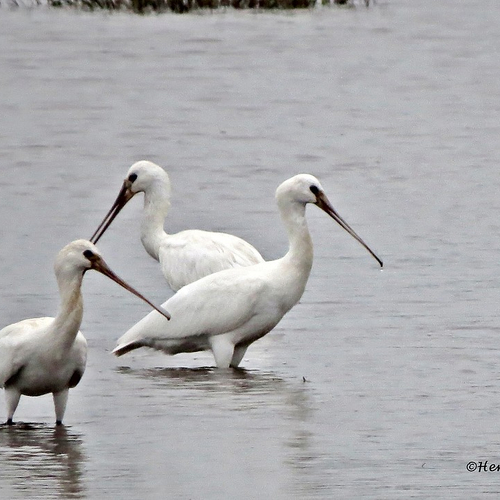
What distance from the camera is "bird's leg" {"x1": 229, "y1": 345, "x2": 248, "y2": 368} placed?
35.1 ft

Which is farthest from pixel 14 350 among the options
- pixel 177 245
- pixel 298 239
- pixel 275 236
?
pixel 275 236

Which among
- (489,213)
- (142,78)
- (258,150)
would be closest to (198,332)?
(489,213)

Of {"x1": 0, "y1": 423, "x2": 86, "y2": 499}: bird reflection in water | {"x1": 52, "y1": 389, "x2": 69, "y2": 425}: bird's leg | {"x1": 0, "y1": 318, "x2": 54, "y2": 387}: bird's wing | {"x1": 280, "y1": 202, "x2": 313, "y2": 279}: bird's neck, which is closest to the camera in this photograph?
{"x1": 0, "y1": 423, "x2": 86, "y2": 499}: bird reflection in water

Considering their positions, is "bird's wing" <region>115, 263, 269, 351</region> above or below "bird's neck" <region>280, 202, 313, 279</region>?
below

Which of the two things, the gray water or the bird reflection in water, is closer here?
the bird reflection in water

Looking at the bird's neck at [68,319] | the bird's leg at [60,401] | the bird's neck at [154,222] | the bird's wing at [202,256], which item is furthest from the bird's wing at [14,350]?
the bird's neck at [154,222]

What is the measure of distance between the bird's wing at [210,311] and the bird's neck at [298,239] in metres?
0.23

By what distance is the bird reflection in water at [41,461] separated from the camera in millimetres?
7695

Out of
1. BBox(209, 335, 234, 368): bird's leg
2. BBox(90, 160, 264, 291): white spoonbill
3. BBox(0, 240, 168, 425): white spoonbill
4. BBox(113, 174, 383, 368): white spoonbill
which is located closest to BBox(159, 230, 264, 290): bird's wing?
BBox(90, 160, 264, 291): white spoonbill

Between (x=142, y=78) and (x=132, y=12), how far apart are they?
21.4ft

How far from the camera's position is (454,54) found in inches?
1086

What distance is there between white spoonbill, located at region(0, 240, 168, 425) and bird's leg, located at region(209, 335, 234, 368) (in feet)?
5.27

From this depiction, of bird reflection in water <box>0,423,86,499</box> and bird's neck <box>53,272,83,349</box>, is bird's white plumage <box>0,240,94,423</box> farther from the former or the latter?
bird reflection in water <box>0,423,86,499</box>

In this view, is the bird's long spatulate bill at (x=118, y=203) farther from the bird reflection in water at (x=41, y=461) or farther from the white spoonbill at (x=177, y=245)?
the bird reflection in water at (x=41, y=461)
